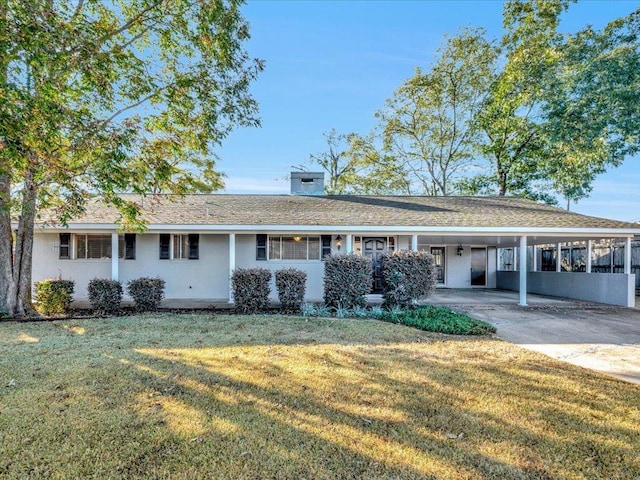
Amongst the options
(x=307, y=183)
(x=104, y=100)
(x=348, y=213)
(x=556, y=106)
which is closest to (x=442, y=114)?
(x=556, y=106)

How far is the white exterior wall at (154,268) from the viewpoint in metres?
12.0

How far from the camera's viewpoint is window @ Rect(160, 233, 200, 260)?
479 inches

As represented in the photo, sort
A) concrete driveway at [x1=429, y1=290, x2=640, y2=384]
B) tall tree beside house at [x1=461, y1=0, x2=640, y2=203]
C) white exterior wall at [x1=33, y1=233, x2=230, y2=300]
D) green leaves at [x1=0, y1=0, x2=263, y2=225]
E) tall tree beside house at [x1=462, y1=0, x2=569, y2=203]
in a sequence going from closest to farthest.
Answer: concrete driveway at [x1=429, y1=290, x2=640, y2=384] → green leaves at [x1=0, y1=0, x2=263, y2=225] → white exterior wall at [x1=33, y1=233, x2=230, y2=300] → tall tree beside house at [x1=461, y1=0, x2=640, y2=203] → tall tree beside house at [x1=462, y1=0, x2=569, y2=203]

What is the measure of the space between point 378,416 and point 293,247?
8995mm

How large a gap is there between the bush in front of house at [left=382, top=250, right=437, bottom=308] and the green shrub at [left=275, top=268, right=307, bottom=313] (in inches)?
96.8

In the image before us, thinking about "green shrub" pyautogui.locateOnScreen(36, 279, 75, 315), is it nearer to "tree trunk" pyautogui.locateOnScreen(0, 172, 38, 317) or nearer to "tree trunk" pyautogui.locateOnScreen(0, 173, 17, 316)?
"tree trunk" pyautogui.locateOnScreen(0, 172, 38, 317)

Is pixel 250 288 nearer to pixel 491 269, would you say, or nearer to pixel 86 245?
pixel 86 245

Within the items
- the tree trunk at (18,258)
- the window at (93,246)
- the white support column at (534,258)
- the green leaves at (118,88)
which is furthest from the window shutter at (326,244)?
the white support column at (534,258)

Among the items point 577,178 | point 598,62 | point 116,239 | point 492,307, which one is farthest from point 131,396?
point 577,178

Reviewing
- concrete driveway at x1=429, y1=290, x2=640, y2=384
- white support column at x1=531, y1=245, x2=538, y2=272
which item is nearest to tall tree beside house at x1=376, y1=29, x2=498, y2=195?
white support column at x1=531, y1=245, x2=538, y2=272

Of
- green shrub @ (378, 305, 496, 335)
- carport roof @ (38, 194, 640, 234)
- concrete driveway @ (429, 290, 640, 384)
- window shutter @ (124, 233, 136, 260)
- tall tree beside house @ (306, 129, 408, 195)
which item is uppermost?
tall tree beside house @ (306, 129, 408, 195)

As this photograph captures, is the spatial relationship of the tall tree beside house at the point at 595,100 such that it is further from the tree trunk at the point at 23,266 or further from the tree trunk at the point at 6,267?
the tree trunk at the point at 6,267

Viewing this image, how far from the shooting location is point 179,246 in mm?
12234

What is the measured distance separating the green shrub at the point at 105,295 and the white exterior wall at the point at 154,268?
2195mm
